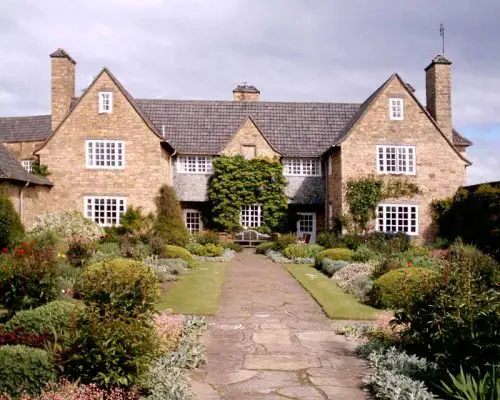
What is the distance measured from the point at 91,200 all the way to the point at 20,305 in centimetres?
1936

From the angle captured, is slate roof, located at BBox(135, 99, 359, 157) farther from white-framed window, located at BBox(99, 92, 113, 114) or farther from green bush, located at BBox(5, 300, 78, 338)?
green bush, located at BBox(5, 300, 78, 338)

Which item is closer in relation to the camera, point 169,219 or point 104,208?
point 169,219

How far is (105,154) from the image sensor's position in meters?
29.1

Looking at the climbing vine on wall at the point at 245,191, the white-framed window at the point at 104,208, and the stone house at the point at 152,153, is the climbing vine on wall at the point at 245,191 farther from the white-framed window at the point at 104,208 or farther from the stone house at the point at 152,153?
the white-framed window at the point at 104,208

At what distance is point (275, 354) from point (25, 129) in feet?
144

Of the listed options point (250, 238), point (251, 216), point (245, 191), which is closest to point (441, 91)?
point (245, 191)

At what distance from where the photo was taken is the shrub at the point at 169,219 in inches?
1062

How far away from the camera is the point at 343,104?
36.6m

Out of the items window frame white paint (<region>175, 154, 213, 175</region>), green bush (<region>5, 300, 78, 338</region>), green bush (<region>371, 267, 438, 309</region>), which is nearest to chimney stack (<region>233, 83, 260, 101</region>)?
window frame white paint (<region>175, 154, 213, 175</region>)

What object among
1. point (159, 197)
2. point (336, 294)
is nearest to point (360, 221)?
point (159, 197)

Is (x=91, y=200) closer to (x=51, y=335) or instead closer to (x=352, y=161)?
(x=352, y=161)

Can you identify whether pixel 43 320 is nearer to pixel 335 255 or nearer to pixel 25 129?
pixel 335 255

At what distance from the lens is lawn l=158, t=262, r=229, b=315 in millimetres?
12711

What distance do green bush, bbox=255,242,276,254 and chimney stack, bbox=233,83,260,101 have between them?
13687mm
